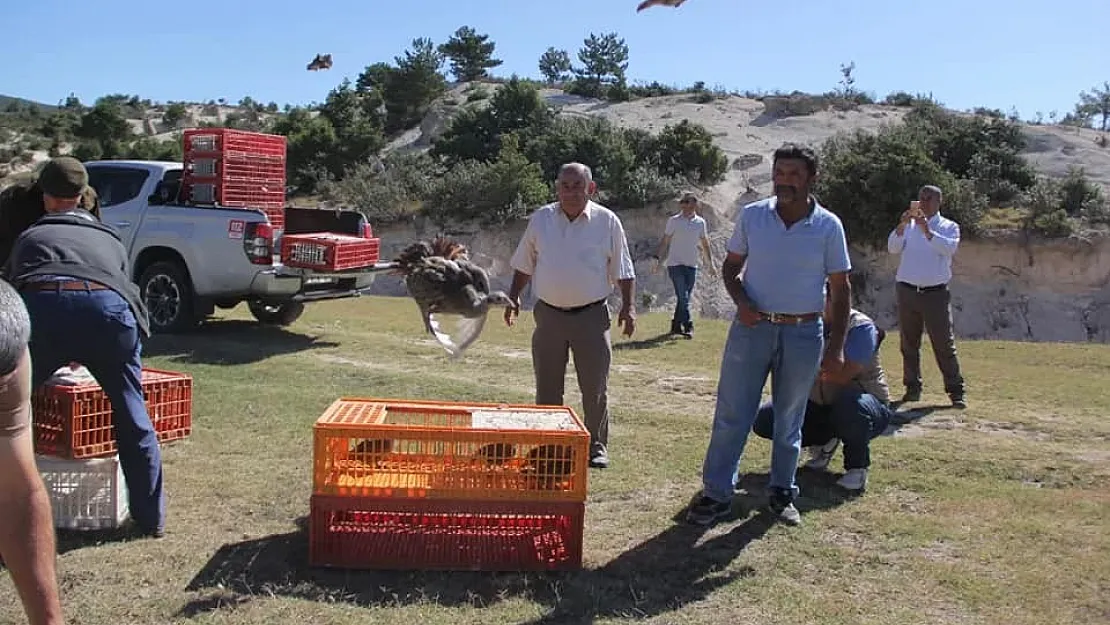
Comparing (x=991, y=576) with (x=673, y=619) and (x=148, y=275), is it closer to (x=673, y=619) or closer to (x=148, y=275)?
(x=673, y=619)

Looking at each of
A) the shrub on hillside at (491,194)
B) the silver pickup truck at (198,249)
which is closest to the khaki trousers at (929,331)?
the silver pickup truck at (198,249)

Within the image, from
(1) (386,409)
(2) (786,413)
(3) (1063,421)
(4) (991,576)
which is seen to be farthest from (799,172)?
(3) (1063,421)

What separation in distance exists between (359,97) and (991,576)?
117 ft

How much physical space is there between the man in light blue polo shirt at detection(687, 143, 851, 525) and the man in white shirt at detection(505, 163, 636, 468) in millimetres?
1080

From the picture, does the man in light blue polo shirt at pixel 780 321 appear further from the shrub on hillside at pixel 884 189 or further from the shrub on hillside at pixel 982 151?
the shrub on hillside at pixel 982 151

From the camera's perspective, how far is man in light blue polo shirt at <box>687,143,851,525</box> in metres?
5.06

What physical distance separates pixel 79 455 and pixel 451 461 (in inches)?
79.6

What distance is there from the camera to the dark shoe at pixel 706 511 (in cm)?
525

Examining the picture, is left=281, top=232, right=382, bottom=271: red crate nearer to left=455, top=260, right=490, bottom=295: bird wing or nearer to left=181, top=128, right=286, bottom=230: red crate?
left=181, top=128, right=286, bottom=230: red crate

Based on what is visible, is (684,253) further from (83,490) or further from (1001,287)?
(1001,287)

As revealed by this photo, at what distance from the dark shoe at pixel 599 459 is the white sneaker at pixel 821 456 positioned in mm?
1333

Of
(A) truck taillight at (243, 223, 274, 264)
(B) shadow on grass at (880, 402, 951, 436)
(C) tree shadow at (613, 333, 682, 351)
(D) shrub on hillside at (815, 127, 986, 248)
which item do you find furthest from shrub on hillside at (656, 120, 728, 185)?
(B) shadow on grass at (880, 402, 951, 436)

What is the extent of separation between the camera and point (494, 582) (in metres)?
4.42

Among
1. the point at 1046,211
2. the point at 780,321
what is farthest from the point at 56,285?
the point at 1046,211
